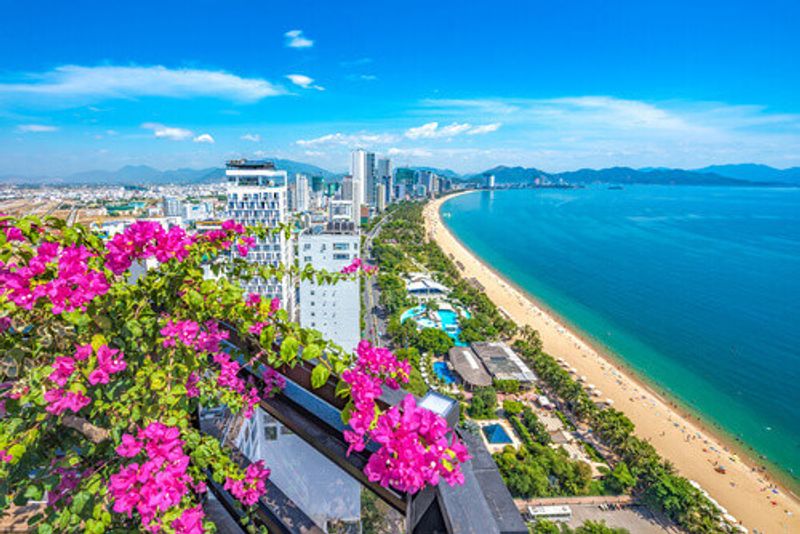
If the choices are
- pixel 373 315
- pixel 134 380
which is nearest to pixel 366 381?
pixel 134 380

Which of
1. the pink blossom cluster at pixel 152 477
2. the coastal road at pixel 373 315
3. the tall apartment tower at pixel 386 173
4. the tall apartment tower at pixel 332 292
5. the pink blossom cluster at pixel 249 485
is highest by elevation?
the tall apartment tower at pixel 386 173

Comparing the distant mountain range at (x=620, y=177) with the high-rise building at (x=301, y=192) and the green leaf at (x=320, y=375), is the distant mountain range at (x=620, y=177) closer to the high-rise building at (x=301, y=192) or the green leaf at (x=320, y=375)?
the high-rise building at (x=301, y=192)

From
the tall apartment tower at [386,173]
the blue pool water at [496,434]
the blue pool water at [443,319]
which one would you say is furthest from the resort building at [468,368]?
the tall apartment tower at [386,173]

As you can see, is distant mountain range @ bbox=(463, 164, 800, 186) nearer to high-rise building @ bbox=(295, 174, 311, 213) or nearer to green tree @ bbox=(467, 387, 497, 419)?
high-rise building @ bbox=(295, 174, 311, 213)

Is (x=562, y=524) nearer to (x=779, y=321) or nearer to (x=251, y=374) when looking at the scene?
(x=251, y=374)

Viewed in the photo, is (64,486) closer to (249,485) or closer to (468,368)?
(249,485)
